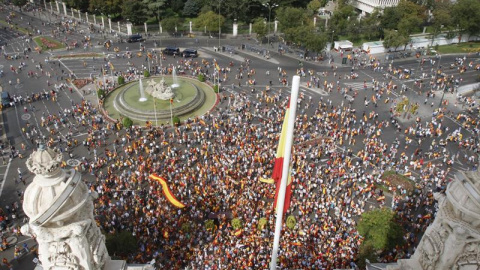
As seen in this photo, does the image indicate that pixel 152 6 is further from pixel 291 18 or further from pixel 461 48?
pixel 461 48

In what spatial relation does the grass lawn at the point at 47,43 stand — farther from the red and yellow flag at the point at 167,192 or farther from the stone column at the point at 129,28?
the red and yellow flag at the point at 167,192

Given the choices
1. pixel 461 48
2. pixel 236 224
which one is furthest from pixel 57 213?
pixel 461 48

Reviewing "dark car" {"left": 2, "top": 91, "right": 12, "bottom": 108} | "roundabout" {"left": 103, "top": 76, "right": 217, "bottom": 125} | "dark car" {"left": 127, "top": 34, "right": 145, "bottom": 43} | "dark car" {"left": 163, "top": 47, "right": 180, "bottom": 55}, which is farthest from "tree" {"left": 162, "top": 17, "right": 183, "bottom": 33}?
"dark car" {"left": 2, "top": 91, "right": 12, "bottom": 108}

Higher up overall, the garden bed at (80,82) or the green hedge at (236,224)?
the garden bed at (80,82)

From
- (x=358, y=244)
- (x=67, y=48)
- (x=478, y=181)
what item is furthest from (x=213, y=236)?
(x=67, y=48)

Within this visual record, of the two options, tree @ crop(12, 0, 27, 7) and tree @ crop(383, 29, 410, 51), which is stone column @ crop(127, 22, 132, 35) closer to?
tree @ crop(12, 0, 27, 7)

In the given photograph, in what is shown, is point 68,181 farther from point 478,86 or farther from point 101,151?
point 478,86

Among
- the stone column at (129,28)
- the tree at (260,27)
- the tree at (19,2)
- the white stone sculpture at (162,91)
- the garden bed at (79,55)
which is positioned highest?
the tree at (19,2)

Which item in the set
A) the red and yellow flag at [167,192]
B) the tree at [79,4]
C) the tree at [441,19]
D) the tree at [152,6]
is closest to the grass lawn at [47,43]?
the tree at [79,4]
